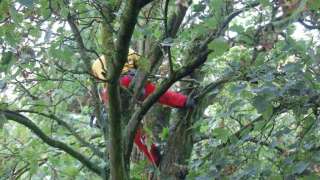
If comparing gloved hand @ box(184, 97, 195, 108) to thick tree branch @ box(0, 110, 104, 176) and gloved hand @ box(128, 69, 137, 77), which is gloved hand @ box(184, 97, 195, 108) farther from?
thick tree branch @ box(0, 110, 104, 176)

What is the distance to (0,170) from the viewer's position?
3445 millimetres

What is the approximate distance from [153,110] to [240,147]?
1.87 metres

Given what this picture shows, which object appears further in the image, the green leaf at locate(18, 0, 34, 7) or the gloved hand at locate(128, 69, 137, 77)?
the gloved hand at locate(128, 69, 137, 77)

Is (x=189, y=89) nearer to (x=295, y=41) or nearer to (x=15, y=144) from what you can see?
(x=15, y=144)

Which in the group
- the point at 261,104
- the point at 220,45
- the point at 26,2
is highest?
→ the point at 26,2

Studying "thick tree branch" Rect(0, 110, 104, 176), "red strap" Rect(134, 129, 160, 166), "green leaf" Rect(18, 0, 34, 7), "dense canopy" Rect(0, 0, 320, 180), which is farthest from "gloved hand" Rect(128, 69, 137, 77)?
"green leaf" Rect(18, 0, 34, 7)

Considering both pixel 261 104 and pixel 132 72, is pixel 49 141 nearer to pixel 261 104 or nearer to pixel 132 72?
pixel 132 72

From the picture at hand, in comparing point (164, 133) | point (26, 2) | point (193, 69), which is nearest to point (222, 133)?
point (193, 69)

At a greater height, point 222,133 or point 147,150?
point 222,133

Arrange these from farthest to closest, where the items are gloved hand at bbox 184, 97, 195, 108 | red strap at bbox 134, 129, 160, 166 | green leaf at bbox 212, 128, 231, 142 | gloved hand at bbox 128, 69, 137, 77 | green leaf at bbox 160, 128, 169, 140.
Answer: gloved hand at bbox 184, 97, 195, 108
red strap at bbox 134, 129, 160, 166
green leaf at bbox 160, 128, 169, 140
gloved hand at bbox 128, 69, 137, 77
green leaf at bbox 212, 128, 231, 142

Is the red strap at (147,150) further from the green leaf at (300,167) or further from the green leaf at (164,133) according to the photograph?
the green leaf at (300,167)

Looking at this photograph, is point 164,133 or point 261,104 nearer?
point 261,104

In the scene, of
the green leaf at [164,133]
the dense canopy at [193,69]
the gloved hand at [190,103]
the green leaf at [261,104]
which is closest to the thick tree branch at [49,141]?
the dense canopy at [193,69]

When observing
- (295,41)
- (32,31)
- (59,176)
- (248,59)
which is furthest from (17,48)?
(59,176)
